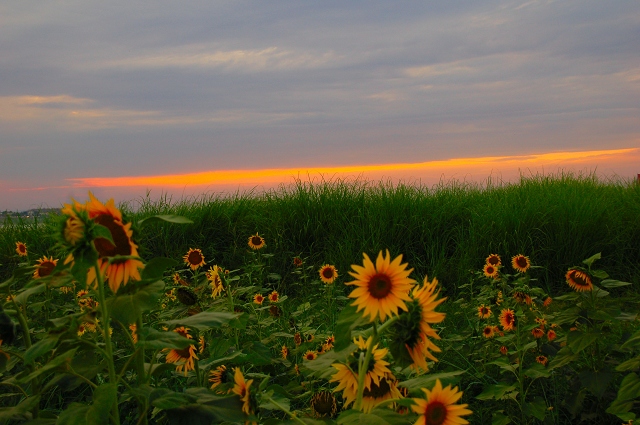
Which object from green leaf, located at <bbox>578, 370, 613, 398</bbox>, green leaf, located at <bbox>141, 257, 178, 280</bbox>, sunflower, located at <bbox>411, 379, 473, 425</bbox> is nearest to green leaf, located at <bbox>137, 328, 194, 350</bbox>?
green leaf, located at <bbox>141, 257, 178, 280</bbox>

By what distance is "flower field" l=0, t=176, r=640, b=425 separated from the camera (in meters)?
1.50

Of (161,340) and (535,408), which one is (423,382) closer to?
(161,340)

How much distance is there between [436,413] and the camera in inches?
58.1

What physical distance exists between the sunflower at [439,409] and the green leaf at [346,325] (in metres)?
0.26

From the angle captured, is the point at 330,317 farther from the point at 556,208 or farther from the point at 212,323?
the point at 556,208

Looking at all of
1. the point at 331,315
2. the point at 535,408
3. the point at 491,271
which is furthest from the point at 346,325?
the point at 331,315

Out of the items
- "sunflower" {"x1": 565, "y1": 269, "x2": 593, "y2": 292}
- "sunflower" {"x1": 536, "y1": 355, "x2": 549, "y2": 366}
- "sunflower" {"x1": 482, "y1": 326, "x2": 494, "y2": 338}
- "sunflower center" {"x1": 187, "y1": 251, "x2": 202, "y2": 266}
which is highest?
"sunflower center" {"x1": 187, "y1": 251, "x2": 202, "y2": 266}

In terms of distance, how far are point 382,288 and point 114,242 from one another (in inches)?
29.6

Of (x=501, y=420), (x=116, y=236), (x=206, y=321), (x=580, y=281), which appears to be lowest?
(x=501, y=420)

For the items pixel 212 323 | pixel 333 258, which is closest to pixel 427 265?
pixel 333 258

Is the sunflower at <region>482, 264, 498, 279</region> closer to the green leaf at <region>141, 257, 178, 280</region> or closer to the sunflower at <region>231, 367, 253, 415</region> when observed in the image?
the sunflower at <region>231, 367, 253, 415</region>

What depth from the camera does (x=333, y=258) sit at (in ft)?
23.9

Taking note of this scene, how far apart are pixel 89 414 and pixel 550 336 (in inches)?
129

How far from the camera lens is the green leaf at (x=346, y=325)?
4.53 ft
